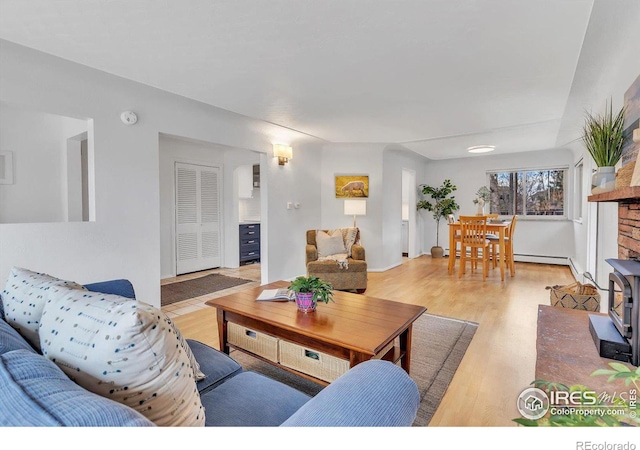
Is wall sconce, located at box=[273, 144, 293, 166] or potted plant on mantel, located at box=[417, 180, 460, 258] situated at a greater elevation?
wall sconce, located at box=[273, 144, 293, 166]

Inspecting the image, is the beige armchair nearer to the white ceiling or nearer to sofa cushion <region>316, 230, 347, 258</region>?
sofa cushion <region>316, 230, 347, 258</region>

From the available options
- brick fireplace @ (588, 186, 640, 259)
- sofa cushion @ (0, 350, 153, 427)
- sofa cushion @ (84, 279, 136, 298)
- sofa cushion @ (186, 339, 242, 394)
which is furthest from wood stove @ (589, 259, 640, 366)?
sofa cushion @ (84, 279, 136, 298)

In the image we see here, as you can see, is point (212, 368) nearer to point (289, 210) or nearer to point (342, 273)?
point (342, 273)

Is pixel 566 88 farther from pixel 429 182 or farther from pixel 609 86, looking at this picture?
pixel 429 182

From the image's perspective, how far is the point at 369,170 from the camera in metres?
5.50

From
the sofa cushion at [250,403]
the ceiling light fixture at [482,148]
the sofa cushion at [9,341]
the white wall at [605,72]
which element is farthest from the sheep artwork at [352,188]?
the sofa cushion at [9,341]

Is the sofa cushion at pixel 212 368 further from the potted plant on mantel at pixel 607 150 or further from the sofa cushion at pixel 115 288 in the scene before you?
the potted plant on mantel at pixel 607 150

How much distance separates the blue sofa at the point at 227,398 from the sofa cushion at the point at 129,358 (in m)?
0.05

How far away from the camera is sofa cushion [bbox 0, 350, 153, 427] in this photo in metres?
0.54

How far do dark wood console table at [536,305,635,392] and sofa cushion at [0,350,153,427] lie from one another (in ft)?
4.67

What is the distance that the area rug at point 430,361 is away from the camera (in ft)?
6.12

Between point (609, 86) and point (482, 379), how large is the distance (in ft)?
8.17

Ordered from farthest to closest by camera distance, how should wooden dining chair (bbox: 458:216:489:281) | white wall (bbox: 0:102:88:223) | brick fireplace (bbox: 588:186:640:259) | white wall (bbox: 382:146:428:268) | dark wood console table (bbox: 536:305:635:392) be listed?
1. white wall (bbox: 382:146:428:268)
2. wooden dining chair (bbox: 458:216:489:281)
3. white wall (bbox: 0:102:88:223)
4. brick fireplace (bbox: 588:186:640:259)
5. dark wood console table (bbox: 536:305:635:392)

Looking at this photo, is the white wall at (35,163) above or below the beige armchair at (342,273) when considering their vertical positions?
above
